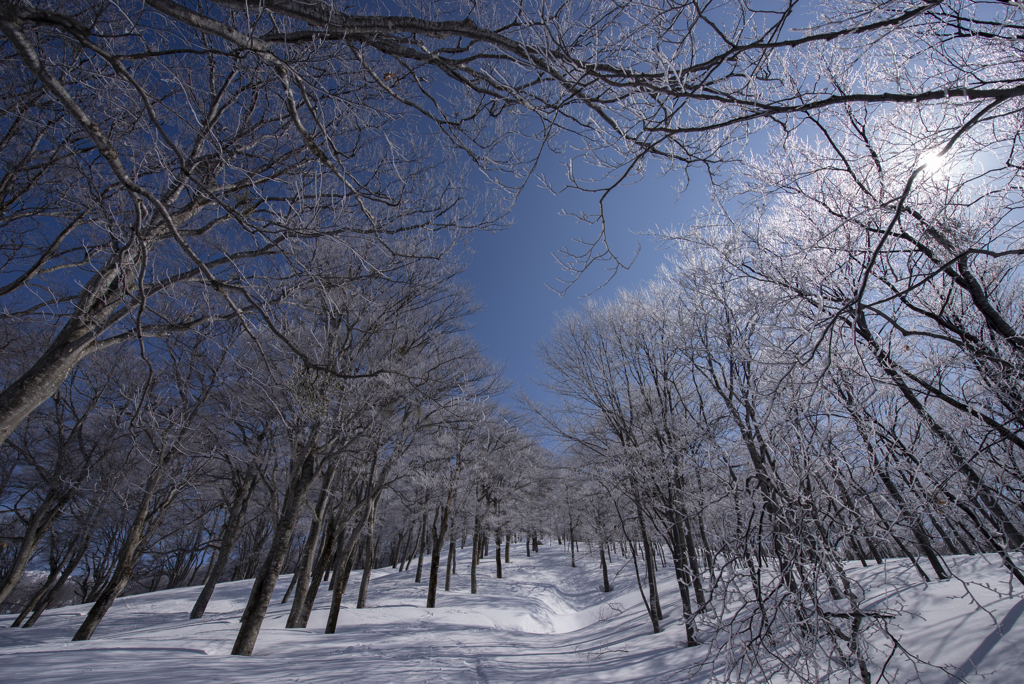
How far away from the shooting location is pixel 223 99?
12.9ft

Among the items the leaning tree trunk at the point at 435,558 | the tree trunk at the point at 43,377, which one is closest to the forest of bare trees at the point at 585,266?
the tree trunk at the point at 43,377

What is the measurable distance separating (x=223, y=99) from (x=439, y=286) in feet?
16.5

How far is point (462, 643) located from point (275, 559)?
14.8 feet

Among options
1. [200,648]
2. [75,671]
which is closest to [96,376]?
[200,648]

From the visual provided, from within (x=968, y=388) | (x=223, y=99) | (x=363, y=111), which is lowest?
(x=968, y=388)

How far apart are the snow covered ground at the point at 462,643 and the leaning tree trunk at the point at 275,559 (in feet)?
1.16

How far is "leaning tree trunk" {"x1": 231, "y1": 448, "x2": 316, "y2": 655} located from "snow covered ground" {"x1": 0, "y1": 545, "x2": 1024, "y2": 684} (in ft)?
1.16

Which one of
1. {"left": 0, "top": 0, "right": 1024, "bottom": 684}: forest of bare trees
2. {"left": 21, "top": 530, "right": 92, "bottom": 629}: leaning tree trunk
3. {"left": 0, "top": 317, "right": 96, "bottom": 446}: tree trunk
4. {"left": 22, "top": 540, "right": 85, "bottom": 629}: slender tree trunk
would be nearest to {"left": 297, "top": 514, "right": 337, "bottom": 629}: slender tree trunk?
{"left": 0, "top": 0, "right": 1024, "bottom": 684}: forest of bare trees

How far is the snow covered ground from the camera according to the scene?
415 cm

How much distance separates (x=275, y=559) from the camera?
645cm

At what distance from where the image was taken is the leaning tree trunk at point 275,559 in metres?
6.02

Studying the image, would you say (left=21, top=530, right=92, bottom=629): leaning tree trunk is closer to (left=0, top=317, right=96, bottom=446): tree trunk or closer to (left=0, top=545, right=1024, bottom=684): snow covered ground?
(left=0, top=545, right=1024, bottom=684): snow covered ground

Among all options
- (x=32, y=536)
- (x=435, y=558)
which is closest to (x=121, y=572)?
(x=32, y=536)

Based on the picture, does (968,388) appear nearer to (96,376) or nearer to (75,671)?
(75,671)
